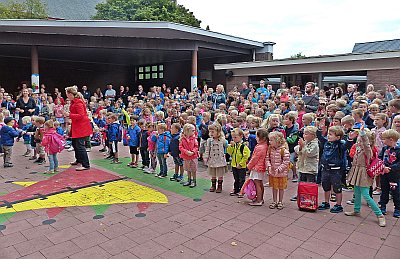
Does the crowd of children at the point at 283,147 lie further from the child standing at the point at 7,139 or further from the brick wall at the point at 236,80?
the brick wall at the point at 236,80

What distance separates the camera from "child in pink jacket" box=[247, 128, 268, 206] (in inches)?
212

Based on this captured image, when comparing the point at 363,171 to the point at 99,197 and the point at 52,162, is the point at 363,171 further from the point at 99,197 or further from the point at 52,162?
the point at 52,162

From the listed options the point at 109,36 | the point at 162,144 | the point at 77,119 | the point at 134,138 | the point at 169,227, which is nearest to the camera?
the point at 169,227

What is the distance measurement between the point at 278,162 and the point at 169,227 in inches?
82.5

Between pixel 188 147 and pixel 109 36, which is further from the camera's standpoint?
pixel 109 36

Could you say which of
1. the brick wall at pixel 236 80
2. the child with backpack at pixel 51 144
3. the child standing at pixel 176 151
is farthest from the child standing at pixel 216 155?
the brick wall at pixel 236 80

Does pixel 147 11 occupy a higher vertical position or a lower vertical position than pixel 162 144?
higher

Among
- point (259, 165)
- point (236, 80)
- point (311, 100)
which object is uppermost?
point (236, 80)

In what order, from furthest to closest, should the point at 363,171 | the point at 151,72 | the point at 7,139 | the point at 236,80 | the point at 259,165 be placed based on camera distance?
the point at 151,72
the point at 236,80
the point at 7,139
the point at 259,165
the point at 363,171

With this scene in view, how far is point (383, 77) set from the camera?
42.7 ft

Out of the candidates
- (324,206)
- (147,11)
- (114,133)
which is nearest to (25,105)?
(114,133)

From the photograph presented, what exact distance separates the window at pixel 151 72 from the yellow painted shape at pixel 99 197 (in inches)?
929

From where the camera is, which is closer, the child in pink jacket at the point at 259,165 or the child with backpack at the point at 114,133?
the child in pink jacket at the point at 259,165

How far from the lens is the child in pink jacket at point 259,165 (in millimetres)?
5391
